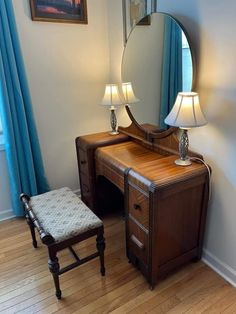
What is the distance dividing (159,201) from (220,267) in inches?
30.8

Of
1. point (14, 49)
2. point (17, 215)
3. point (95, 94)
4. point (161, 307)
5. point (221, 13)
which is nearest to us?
point (221, 13)

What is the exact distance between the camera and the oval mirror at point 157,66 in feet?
5.03

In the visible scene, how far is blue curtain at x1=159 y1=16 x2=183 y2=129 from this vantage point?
5.06 ft

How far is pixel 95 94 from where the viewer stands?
97.7 inches

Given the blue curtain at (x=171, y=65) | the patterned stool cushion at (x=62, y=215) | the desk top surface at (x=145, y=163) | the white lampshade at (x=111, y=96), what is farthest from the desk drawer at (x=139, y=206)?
the white lampshade at (x=111, y=96)

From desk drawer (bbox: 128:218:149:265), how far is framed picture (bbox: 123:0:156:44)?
58.2 inches

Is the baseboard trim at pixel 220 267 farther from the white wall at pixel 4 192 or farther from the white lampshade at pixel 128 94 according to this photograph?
the white wall at pixel 4 192

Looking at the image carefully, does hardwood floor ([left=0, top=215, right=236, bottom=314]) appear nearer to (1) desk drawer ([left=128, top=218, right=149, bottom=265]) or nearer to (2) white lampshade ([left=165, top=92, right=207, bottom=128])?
(1) desk drawer ([left=128, top=218, right=149, bottom=265])

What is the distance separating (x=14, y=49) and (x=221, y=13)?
153 cm

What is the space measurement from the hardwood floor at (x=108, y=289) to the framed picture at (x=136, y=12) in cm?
183

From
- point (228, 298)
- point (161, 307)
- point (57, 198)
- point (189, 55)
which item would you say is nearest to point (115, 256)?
point (161, 307)

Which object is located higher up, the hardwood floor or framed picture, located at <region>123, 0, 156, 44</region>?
framed picture, located at <region>123, 0, 156, 44</region>

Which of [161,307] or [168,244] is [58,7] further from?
[161,307]

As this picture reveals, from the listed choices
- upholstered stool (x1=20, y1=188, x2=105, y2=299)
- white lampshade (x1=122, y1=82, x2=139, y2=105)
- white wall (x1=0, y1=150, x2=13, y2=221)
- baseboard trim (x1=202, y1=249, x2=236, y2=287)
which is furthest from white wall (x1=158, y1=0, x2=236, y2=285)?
white wall (x1=0, y1=150, x2=13, y2=221)
